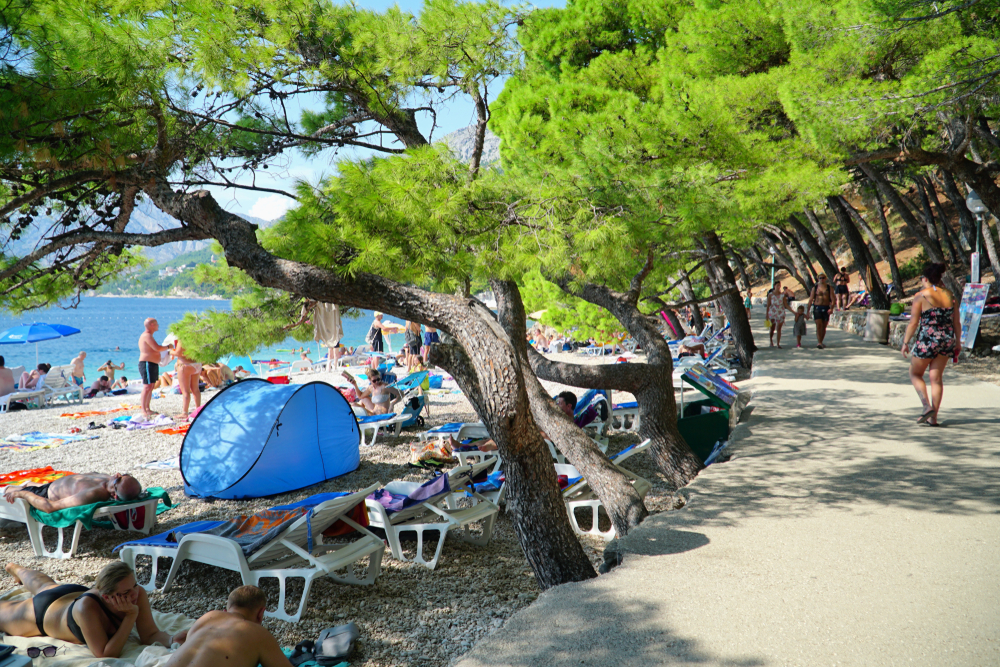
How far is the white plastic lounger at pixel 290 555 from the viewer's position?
12.2ft

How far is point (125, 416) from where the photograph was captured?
10.8 m

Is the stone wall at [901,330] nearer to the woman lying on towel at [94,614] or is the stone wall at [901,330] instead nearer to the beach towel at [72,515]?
the woman lying on towel at [94,614]

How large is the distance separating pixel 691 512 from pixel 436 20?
4.23 m

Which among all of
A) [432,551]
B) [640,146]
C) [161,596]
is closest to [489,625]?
[432,551]

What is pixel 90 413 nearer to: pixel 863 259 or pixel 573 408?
pixel 573 408

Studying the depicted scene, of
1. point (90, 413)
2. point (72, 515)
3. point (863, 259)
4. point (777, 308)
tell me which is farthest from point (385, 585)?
point (863, 259)

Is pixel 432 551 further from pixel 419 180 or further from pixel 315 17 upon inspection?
pixel 315 17

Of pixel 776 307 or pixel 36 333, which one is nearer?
pixel 776 307

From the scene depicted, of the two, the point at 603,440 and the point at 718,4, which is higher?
the point at 718,4

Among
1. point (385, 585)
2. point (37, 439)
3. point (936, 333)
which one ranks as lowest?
point (385, 585)

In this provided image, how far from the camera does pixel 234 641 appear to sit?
262cm

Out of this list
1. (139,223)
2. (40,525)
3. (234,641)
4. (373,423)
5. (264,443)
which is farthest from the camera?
(373,423)

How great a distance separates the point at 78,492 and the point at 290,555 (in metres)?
1.98

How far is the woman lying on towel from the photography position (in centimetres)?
304
